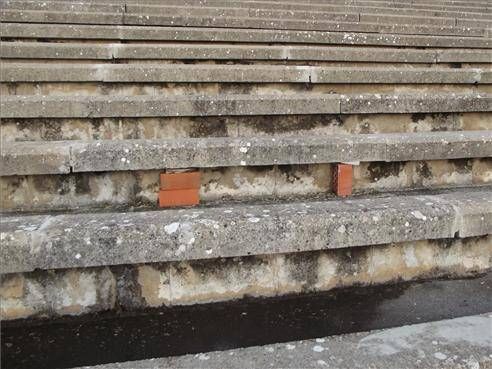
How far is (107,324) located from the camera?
1730mm

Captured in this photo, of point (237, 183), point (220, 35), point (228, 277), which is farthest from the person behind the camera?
point (220, 35)

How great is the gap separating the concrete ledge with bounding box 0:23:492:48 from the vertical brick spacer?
255cm

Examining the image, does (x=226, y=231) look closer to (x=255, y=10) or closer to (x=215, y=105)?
(x=215, y=105)

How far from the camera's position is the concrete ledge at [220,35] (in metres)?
4.18

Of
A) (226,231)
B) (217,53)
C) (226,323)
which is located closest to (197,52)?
(217,53)

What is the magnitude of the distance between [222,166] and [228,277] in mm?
706

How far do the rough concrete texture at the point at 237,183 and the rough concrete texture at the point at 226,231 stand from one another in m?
0.43

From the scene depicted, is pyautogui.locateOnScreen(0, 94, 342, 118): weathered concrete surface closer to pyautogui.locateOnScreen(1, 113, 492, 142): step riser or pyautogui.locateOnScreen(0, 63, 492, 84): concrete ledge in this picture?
pyautogui.locateOnScreen(1, 113, 492, 142): step riser

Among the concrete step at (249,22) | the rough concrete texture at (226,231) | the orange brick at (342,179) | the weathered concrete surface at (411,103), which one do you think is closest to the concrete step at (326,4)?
the concrete step at (249,22)

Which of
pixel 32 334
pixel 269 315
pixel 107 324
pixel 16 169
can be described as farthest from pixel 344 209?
pixel 16 169

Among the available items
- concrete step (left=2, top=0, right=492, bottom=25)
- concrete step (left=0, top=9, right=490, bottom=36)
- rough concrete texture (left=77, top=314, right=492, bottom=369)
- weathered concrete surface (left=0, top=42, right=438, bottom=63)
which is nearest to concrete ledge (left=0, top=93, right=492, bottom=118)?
weathered concrete surface (left=0, top=42, right=438, bottom=63)

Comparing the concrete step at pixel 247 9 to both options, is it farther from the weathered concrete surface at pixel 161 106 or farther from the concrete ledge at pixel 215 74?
the weathered concrete surface at pixel 161 106

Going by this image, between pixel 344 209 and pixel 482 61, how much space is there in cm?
375

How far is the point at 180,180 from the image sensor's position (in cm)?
231
